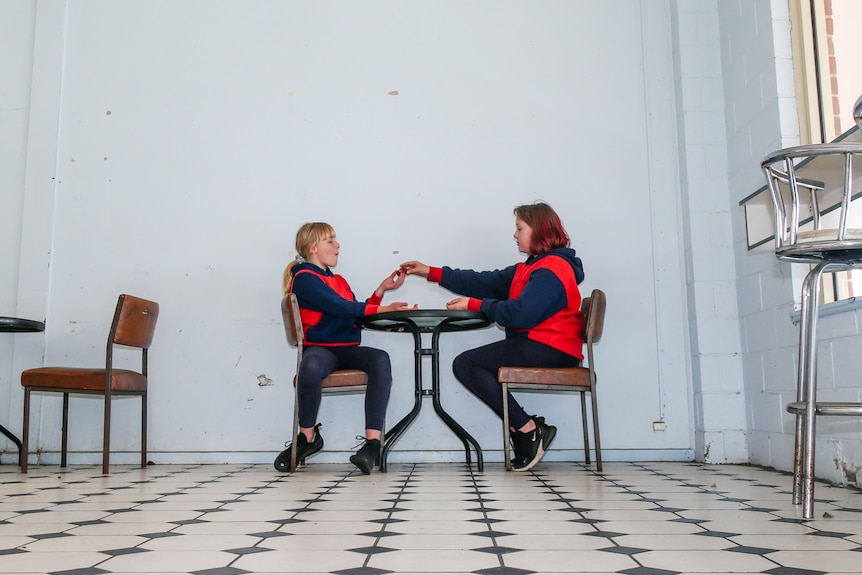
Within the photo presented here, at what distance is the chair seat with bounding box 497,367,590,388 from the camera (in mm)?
3455

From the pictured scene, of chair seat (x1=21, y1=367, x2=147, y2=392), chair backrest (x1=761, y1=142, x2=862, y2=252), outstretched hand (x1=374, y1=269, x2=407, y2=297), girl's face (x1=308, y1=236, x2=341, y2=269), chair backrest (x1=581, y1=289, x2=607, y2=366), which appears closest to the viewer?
chair backrest (x1=761, y1=142, x2=862, y2=252)

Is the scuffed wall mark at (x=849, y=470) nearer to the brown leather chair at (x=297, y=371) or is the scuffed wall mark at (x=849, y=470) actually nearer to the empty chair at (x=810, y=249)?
the empty chair at (x=810, y=249)

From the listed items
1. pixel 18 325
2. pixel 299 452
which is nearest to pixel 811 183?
pixel 299 452

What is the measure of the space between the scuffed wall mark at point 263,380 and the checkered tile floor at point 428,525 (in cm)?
87

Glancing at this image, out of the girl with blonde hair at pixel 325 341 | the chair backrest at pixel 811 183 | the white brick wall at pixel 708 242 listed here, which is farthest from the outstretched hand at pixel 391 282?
the chair backrest at pixel 811 183


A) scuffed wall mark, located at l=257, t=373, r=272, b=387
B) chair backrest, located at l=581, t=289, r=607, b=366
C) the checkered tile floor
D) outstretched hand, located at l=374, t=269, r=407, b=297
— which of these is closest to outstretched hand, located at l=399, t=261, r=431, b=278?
outstretched hand, located at l=374, t=269, r=407, b=297

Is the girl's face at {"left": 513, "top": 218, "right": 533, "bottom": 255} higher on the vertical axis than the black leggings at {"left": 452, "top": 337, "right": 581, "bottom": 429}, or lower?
higher

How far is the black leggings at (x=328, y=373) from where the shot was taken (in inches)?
138

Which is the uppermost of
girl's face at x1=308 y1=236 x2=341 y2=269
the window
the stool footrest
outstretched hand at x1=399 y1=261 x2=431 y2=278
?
the window

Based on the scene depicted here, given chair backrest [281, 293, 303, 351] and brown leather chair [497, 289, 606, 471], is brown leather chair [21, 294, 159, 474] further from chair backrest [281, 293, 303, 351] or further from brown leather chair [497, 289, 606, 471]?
brown leather chair [497, 289, 606, 471]

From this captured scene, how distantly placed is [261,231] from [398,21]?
1.48 metres

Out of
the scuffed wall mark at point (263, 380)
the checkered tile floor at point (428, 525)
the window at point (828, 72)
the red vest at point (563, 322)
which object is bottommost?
the checkered tile floor at point (428, 525)

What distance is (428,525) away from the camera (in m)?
2.01

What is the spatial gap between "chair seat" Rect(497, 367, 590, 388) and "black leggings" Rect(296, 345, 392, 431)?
56 cm
